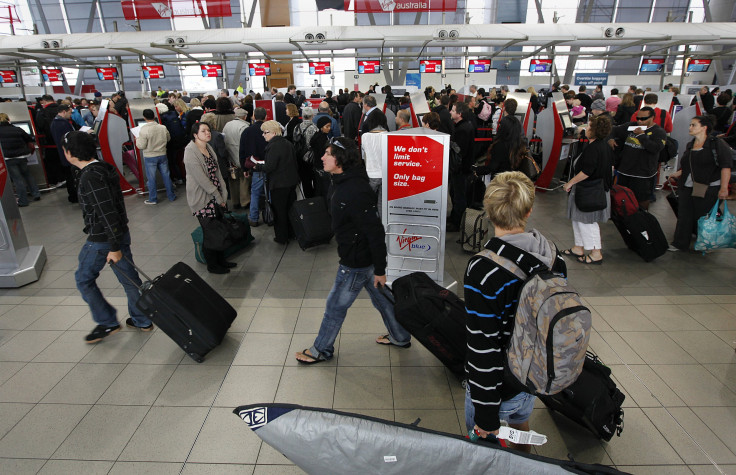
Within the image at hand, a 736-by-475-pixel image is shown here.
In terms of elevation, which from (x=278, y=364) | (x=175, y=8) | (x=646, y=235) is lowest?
(x=278, y=364)

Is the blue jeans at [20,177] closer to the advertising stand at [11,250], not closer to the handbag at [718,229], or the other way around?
the advertising stand at [11,250]

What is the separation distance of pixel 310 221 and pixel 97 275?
8.15 feet

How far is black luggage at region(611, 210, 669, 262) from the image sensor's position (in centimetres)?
518

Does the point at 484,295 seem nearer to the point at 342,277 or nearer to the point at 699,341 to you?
the point at 342,277

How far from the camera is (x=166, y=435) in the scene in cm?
275

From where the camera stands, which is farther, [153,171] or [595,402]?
[153,171]

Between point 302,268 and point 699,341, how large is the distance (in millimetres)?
4059

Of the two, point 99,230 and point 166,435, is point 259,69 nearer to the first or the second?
point 99,230

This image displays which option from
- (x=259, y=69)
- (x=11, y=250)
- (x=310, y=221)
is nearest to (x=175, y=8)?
(x=259, y=69)

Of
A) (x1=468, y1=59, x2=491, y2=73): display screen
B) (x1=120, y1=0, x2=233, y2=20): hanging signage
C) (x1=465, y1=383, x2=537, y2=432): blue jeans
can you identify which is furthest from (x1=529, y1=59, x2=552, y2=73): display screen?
(x1=465, y1=383, x2=537, y2=432): blue jeans

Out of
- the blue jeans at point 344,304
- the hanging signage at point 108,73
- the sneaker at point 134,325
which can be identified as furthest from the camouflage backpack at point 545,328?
the hanging signage at point 108,73

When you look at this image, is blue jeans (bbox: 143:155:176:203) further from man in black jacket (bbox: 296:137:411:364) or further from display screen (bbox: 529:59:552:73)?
display screen (bbox: 529:59:552:73)

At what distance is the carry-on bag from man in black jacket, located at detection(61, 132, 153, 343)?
1.36 feet

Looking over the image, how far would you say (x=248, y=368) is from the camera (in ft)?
11.1
